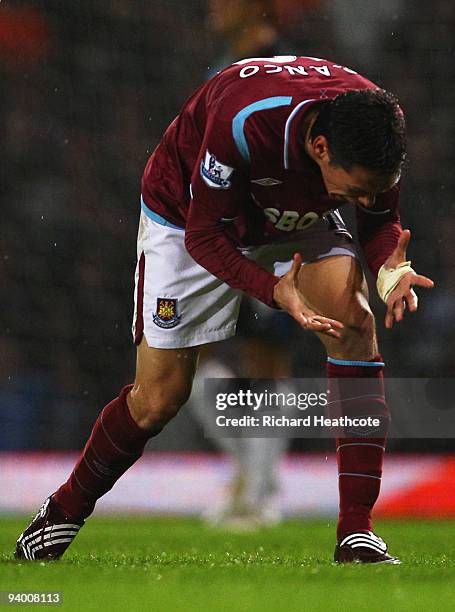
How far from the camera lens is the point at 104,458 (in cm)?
341

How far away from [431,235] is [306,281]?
3581mm

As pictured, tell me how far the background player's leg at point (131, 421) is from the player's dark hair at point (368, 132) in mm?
809

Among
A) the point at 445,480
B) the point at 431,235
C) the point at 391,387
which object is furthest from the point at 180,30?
the point at 445,480

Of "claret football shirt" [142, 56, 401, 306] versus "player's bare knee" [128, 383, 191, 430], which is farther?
"player's bare knee" [128, 383, 191, 430]

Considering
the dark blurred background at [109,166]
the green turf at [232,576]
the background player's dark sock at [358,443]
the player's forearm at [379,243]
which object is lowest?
the green turf at [232,576]

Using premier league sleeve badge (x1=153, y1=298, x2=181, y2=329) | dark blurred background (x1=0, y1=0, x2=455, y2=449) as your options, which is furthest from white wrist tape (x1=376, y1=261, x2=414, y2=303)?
dark blurred background (x1=0, y1=0, x2=455, y2=449)

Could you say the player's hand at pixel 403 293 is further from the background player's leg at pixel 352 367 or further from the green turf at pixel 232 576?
the green turf at pixel 232 576

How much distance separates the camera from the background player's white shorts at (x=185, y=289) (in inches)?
133

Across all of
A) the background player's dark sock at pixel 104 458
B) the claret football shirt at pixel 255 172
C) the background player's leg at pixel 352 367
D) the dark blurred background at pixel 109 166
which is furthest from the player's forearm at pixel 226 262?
the dark blurred background at pixel 109 166

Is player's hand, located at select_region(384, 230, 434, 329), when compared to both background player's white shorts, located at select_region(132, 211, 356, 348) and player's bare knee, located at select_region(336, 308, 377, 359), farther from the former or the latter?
background player's white shorts, located at select_region(132, 211, 356, 348)

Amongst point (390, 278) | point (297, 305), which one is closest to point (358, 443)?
point (390, 278)

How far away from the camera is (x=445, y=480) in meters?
5.95

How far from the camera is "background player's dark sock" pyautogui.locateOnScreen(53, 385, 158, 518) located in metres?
3.40

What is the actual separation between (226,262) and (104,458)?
70cm
